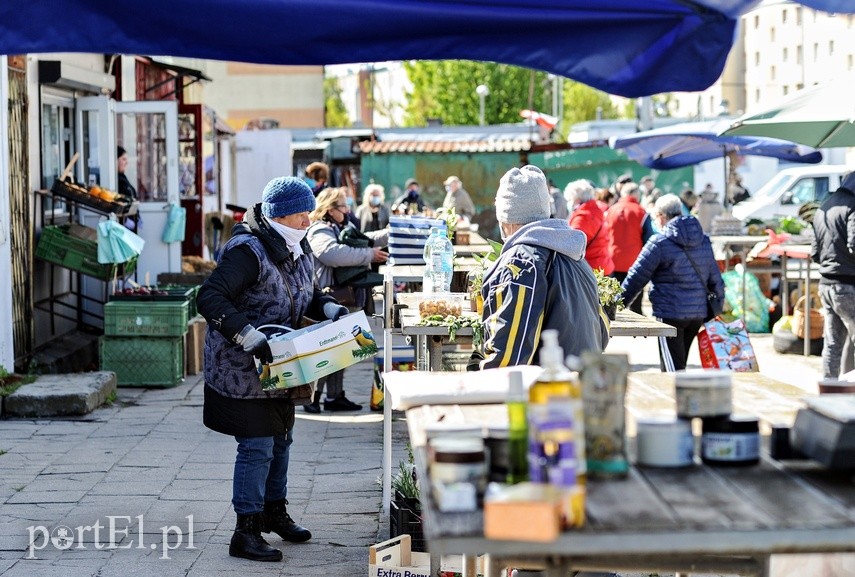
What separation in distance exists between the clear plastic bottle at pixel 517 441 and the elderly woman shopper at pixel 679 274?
6.51 m

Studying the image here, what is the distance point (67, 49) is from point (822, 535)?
110 inches

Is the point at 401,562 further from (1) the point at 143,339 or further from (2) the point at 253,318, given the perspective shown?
(1) the point at 143,339

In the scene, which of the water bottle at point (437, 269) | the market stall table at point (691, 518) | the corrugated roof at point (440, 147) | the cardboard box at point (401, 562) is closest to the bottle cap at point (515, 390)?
the market stall table at point (691, 518)

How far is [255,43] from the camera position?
4.10 m

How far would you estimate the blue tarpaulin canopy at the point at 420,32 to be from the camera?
13.2 ft

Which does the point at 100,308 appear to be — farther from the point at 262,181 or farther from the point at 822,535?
the point at 262,181

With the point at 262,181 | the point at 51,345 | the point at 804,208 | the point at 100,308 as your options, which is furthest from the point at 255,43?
the point at 262,181

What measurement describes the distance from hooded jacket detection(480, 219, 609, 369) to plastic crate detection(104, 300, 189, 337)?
6.74m

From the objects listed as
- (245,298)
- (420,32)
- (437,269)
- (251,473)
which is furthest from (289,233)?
(437,269)

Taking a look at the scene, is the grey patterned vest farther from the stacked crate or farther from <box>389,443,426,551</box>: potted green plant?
the stacked crate

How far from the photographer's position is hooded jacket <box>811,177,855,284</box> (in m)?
9.50

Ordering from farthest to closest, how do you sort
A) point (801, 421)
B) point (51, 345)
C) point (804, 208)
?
point (804, 208), point (51, 345), point (801, 421)

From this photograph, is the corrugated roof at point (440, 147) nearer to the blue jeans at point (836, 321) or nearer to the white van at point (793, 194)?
the white van at point (793, 194)

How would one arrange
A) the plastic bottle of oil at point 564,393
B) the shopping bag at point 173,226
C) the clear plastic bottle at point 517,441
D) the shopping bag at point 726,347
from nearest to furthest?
the plastic bottle of oil at point 564,393, the clear plastic bottle at point 517,441, the shopping bag at point 726,347, the shopping bag at point 173,226
